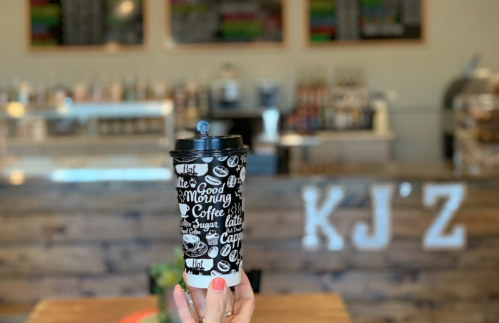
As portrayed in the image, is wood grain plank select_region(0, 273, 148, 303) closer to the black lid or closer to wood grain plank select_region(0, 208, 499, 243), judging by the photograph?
wood grain plank select_region(0, 208, 499, 243)

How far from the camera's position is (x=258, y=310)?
1.81 m

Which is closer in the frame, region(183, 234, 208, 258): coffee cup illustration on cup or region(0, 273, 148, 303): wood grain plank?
region(183, 234, 208, 258): coffee cup illustration on cup

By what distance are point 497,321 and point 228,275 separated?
2449 millimetres

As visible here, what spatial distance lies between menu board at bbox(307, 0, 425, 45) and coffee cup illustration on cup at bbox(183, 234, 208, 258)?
4.88 meters

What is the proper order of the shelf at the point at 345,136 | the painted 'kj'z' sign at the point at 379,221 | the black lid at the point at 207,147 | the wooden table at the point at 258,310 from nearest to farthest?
the black lid at the point at 207,147 → the wooden table at the point at 258,310 → the painted 'kj'z' sign at the point at 379,221 → the shelf at the point at 345,136

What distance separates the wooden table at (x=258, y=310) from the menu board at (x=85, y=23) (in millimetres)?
4059

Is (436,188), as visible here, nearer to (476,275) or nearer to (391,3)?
(476,275)

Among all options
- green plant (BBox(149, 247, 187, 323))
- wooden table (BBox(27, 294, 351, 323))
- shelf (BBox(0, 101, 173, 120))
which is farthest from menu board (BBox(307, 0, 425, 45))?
green plant (BBox(149, 247, 187, 323))

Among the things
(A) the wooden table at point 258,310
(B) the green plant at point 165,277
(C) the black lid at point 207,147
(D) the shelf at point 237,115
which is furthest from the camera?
(D) the shelf at point 237,115

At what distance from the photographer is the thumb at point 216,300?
0.94 meters

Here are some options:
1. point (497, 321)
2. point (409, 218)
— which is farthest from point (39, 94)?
point (497, 321)

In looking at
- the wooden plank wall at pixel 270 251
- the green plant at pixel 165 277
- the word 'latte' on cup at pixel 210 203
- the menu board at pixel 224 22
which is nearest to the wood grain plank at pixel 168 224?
the wooden plank wall at pixel 270 251

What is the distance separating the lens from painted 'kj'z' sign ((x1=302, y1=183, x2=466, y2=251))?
9.79 feet

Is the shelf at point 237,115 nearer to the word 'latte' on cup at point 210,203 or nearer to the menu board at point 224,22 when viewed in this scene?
the menu board at point 224,22
